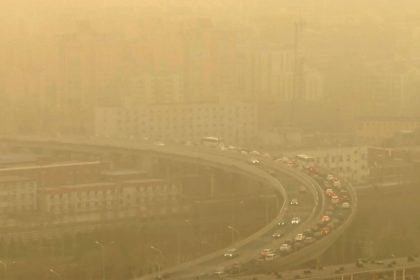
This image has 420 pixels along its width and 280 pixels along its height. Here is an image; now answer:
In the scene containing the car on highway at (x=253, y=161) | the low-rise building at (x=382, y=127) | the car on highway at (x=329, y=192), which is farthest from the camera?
the low-rise building at (x=382, y=127)

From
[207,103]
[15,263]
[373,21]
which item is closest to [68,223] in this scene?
[15,263]

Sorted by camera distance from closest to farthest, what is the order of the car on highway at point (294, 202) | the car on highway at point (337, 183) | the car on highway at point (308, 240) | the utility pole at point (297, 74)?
1. the car on highway at point (308, 240)
2. the car on highway at point (294, 202)
3. the car on highway at point (337, 183)
4. the utility pole at point (297, 74)

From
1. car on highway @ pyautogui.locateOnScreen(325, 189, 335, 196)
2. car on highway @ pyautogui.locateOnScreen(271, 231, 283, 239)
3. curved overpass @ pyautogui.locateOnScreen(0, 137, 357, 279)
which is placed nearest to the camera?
curved overpass @ pyautogui.locateOnScreen(0, 137, 357, 279)

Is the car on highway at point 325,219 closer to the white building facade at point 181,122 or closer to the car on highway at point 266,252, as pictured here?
the car on highway at point 266,252

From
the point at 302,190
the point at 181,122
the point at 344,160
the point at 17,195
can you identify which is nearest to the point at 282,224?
the point at 302,190

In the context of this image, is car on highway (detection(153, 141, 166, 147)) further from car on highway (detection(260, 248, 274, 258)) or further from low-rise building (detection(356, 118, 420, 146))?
car on highway (detection(260, 248, 274, 258))

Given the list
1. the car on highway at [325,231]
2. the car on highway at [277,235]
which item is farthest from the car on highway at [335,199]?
the car on highway at [277,235]

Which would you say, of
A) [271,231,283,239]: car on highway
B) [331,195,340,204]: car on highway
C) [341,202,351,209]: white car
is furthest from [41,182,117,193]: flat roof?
[271,231,283,239]: car on highway

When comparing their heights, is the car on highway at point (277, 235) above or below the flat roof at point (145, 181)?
below

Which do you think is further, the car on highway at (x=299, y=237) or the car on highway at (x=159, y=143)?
the car on highway at (x=159, y=143)
